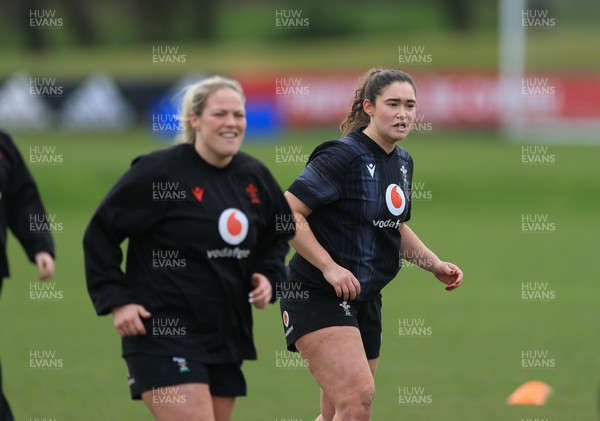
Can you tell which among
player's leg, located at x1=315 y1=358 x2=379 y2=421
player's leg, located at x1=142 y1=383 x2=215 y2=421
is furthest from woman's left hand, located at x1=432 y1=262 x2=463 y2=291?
player's leg, located at x1=142 y1=383 x2=215 y2=421

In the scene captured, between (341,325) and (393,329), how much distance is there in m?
6.75

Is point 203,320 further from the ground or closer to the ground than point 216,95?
closer to the ground

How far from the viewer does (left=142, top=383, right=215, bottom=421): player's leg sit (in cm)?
560

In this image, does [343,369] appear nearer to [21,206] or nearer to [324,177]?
[324,177]

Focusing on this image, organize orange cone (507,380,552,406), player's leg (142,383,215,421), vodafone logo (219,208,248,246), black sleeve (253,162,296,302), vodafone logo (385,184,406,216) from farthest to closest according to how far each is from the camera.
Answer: orange cone (507,380,552,406) < vodafone logo (385,184,406,216) < black sleeve (253,162,296,302) < vodafone logo (219,208,248,246) < player's leg (142,383,215,421)

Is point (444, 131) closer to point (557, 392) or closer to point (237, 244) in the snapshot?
point (557, 392)

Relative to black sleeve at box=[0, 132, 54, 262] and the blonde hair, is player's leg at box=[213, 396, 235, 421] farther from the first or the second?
black sleeve at box=[0, 132, 54, 262]

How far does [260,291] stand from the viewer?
5.89m

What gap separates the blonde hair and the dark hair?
46.8 inches

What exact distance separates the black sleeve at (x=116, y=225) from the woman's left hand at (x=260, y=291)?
1.91 feet

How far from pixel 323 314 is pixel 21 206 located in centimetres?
188

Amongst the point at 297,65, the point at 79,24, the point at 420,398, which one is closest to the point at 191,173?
the point at 420,398

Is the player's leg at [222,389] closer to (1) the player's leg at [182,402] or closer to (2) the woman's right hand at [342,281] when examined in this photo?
(1) the player's leg at [182,402]

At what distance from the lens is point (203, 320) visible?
5.84m
